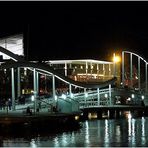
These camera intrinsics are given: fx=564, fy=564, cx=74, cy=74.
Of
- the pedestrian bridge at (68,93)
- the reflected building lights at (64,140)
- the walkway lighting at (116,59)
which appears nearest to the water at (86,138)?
the reflected building lights at (64,140)

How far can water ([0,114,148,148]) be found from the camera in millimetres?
34469

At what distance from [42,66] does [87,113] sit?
13144 millimetres

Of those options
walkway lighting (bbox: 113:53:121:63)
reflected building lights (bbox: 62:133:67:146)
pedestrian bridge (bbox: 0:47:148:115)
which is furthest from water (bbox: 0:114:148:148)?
walkway lighting (bbox: 113:53:121:63)

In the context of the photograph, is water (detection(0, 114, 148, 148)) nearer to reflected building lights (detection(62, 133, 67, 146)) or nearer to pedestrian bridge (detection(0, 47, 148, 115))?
reflected building lights (detection(62, 133, 67, 146))

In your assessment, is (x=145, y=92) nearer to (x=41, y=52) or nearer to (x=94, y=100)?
(x=94, y=100)

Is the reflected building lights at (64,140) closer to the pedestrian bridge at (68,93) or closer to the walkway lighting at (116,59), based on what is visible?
the pedestrian bridge at (68,93)

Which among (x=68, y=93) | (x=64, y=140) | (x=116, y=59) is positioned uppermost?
(x=116, y=59)

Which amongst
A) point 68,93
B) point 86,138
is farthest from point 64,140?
point 68,93

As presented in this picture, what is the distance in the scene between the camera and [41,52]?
260 ft

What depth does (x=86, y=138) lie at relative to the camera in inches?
1479

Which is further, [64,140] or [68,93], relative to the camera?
[68,93]

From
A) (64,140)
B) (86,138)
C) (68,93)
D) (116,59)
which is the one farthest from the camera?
(116,59)

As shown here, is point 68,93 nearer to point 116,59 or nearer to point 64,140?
point 116,59

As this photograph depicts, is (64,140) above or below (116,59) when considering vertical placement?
below
